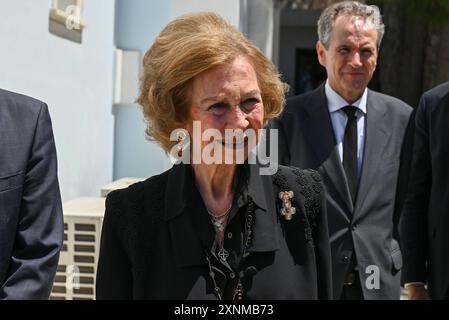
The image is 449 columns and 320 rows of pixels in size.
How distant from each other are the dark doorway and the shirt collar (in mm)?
10831

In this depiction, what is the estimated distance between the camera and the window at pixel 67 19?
488cm

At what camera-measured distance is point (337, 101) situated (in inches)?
135

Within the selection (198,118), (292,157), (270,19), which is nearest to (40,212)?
(198,118)

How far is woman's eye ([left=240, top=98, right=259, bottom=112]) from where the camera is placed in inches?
81.2

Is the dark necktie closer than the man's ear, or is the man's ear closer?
the dark necktie

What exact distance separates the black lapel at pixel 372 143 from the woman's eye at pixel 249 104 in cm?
130

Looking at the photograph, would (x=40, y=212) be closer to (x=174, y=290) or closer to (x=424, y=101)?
(x=174, y=290)

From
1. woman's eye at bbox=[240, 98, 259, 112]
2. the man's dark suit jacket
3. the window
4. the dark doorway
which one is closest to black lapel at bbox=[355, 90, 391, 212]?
the man's dark suit jacket

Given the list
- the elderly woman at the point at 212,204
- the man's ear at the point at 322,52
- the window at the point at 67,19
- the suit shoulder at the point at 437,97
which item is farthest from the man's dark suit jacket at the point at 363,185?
the window at the point at 67,19

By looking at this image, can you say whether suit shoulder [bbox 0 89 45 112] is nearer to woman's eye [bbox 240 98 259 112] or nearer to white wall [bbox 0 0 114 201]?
woman's eye [bbox 240 98 259 112]

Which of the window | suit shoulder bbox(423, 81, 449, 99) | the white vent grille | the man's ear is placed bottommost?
the white vent grille

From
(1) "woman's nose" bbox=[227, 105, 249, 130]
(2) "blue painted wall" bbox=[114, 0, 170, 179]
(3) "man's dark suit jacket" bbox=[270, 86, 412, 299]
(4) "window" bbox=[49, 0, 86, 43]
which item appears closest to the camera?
(1) "woman's nose" bbox=[227, 105, 249, 130]

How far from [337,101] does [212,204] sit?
1396mm

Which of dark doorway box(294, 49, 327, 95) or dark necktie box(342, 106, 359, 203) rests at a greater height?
dark doorway box(294, 49, 327, 95)
